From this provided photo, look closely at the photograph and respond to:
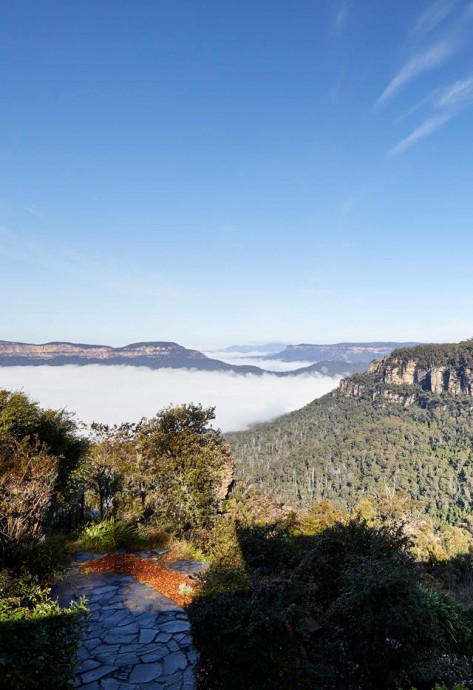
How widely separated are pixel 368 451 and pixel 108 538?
11228 centimetres

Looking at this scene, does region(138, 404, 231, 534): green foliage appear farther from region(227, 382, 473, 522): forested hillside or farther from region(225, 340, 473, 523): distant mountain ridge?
region(227, 382, 473, 522): forested hillside

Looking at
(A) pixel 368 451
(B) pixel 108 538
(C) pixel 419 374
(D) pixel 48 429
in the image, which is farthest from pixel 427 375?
(B) pixel 108 538

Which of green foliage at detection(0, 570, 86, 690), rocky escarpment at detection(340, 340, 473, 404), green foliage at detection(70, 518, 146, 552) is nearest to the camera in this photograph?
green foliage at detection(0, 570, 86, 690)

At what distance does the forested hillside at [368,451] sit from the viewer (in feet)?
295

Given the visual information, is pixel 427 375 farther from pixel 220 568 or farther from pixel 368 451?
pixel 220 568

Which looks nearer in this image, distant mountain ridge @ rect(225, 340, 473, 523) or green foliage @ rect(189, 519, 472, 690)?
green foliage @ rect(189, 519, 472, 690)

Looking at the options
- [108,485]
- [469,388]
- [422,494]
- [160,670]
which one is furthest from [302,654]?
[469,388]

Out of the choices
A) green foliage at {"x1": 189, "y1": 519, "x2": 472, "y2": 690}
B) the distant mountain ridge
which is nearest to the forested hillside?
the distant mountain ridge

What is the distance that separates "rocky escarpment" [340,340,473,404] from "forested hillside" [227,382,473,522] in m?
1.81

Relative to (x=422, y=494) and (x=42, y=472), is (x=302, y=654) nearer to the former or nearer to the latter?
(x=42, y=472)

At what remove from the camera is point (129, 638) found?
533 cm

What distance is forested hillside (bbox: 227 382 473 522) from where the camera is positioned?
89812 millimetres

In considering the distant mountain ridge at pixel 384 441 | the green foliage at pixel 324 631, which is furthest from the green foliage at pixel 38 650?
the distant mountain ridge at pixel 384 441

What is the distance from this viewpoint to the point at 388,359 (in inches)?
6206
